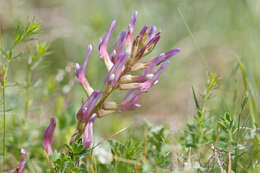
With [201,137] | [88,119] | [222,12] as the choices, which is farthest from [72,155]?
[222,12]

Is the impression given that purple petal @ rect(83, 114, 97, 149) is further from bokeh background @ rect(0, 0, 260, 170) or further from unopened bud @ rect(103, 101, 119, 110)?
bokeh background @ rect(0, 0, 260, 170)

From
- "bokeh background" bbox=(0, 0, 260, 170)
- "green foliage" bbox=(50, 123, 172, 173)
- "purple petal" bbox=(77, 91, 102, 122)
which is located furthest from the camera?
"bokeh background" bbox=(0, 0, 260, 170)

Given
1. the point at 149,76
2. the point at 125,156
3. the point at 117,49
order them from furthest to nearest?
the point at 125,156 < the point at 117,49 < the point at 149,76

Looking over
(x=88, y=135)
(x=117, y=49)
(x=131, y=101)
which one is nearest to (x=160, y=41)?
(x=117, y=49)

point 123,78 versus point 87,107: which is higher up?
point 123,78

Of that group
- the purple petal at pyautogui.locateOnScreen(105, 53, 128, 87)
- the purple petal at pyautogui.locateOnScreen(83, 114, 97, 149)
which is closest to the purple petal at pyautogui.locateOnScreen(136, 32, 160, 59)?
the purple petal at pyautogui.locateOnScreen(105, 53, 128, 87)

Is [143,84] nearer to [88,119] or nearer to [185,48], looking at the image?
[88,119]

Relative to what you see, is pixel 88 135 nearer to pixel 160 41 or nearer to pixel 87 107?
pixel 87 107
